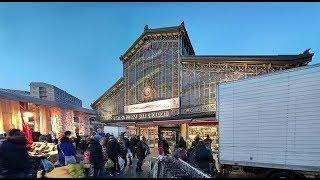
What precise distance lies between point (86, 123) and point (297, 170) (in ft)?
88.6

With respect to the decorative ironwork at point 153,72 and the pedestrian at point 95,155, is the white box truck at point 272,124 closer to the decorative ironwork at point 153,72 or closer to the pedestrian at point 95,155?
the pedestrian at point 95,155

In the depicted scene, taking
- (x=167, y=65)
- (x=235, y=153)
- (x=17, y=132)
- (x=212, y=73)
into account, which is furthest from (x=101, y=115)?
(x=17, y=132)

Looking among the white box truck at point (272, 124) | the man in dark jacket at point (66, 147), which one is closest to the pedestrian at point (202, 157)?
the white box truck at point (272, 124)

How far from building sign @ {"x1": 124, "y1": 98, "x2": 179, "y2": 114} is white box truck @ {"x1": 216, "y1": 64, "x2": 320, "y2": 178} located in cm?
1893

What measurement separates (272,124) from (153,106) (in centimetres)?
2345

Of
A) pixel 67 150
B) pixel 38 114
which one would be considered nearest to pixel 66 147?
pixel 67 150

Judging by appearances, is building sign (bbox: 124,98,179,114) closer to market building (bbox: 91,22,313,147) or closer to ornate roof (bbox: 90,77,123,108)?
market building (bbox: 91,22,313,147)

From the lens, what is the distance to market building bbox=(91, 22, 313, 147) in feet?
92.9

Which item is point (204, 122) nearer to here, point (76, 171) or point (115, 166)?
point (115, 166)

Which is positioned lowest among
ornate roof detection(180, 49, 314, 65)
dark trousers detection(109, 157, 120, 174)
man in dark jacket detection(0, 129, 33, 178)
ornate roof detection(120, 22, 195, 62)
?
dark trousers detection(109, 157, 120, 174)

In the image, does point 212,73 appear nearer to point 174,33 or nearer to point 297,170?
point 174,33

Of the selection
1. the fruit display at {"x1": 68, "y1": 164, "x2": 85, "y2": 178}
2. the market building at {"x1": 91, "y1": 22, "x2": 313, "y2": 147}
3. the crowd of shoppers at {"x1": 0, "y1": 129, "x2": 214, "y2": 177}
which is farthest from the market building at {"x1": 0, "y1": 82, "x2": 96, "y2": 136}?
the fruit display at {"x1": 68, "y1": 164, "x2": 85, "y2": 178}

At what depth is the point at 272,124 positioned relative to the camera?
1116 centimetres

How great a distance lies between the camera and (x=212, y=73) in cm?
2986
